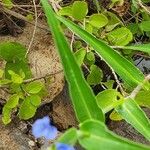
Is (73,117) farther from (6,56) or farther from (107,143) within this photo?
(107,143)

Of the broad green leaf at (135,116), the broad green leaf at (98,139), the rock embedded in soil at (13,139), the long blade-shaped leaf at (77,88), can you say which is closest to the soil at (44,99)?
the rock embedded in soil at (13,139)

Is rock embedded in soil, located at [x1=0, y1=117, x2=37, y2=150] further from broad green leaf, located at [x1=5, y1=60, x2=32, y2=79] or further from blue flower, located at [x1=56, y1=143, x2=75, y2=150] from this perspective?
blue flower, located at [x1=56, y1=143, x2=75, y2=150]

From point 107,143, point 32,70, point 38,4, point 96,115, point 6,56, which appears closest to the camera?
point 107,143

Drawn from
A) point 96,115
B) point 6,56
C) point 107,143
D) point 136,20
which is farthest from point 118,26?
point 107,143

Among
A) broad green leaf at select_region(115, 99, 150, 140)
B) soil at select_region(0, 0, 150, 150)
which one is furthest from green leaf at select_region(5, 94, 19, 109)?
broad green leaf at select_region(115, 99, 150, 140)

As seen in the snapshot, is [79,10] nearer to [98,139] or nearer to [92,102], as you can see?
[92,102]

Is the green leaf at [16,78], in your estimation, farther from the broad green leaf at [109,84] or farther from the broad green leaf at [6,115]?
the broad green leaf at [109,84]
